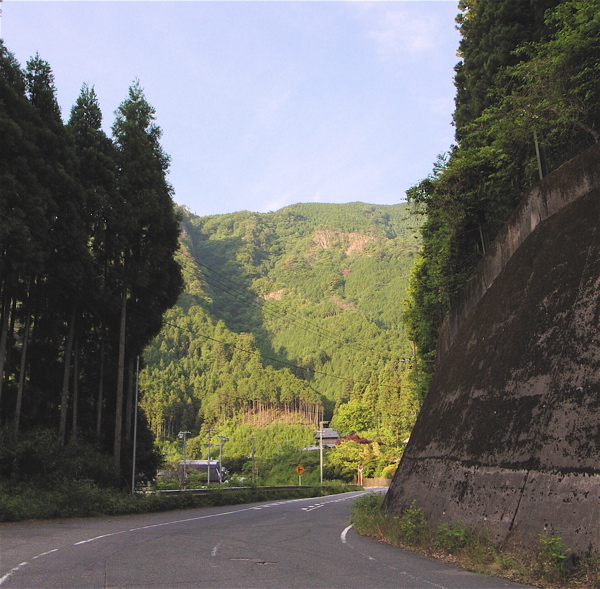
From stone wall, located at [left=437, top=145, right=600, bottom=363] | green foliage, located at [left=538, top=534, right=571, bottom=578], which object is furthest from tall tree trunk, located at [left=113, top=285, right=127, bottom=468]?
green foliage, located at [left=538, top=534, right=571, bottom=578]

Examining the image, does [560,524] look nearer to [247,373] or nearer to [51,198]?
[51,198]

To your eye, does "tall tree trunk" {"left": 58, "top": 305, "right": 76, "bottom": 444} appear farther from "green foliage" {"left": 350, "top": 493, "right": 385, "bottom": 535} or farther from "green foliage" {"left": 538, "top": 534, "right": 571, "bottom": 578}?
"green foliage" {"left": 538, "top": 534, "right": 571, "bottom": 578}

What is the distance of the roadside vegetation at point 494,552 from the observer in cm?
703

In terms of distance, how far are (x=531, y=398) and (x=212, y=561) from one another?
19.5ft

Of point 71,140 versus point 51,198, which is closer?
point 51,198

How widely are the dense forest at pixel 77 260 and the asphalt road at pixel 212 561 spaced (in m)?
10.2

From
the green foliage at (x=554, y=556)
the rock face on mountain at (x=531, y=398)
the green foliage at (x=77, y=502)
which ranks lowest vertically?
the green foliage at (x=77, y=502)

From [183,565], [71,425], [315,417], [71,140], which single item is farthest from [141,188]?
[315,417]

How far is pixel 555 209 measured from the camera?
12.9m

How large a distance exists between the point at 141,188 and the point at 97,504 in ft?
50.4

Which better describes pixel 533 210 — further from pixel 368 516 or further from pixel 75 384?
pixel 75 384

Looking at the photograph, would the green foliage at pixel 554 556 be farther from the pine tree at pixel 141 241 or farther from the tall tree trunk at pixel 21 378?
the pine tree at pixel 141 241

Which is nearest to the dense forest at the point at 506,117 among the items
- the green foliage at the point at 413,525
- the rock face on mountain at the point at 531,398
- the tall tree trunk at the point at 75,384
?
the rock face on mountain at the point at 531,398

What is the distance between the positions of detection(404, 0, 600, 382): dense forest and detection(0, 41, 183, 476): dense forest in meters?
14.0
